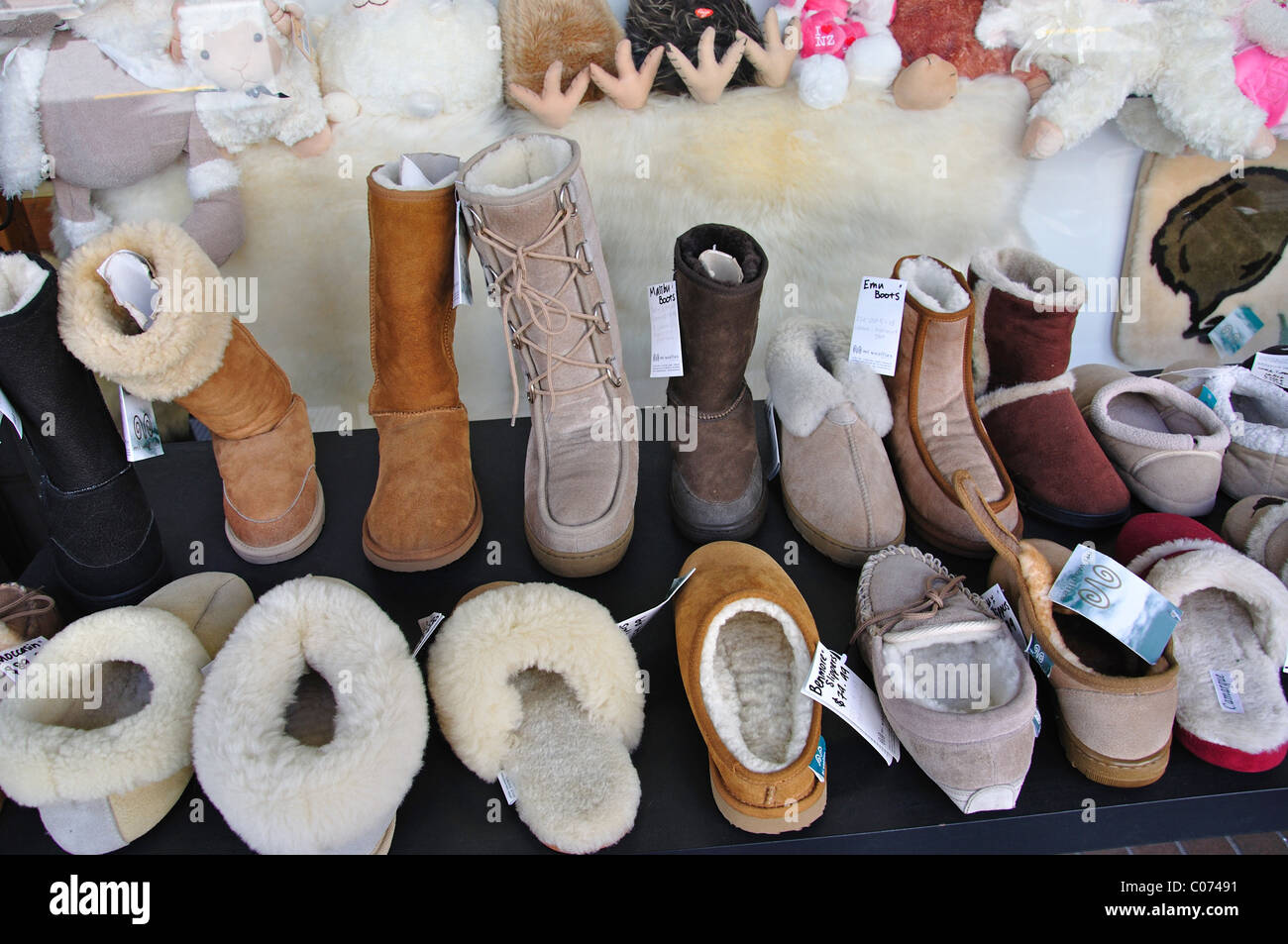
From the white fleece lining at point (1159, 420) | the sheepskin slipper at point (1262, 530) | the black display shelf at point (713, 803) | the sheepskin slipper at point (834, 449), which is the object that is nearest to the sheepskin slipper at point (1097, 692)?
the black display shelf at point (713, 803)

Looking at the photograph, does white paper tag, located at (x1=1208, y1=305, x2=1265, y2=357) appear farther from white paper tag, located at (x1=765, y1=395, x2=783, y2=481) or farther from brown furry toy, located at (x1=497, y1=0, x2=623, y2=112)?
brown furry toy, located at (x1=497, y1=0, x2=623, y2=112)

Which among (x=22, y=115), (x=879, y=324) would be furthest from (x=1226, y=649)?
(x=22, y=115)

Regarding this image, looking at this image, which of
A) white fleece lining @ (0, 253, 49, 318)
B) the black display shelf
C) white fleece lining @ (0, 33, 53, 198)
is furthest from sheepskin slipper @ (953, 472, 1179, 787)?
white fleece lining @ (0, 33, 53, 198)

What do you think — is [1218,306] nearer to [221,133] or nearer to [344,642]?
[344,642]

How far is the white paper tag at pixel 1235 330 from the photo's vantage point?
145 centimetres

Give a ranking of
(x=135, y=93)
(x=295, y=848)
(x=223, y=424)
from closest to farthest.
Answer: (x=295, y=848) < (x=223, y=424) < (x=135, y=93)

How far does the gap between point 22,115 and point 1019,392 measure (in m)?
1.47

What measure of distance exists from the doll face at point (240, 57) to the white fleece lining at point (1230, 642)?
135 cm

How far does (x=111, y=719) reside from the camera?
0.75m

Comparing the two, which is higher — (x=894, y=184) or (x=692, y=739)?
(x=894, y=184)

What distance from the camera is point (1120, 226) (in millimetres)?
1419
